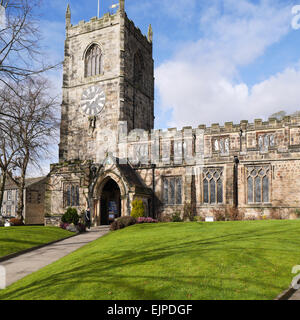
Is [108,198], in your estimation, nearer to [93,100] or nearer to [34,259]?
[93,100]

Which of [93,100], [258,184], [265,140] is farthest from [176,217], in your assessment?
[93,100]

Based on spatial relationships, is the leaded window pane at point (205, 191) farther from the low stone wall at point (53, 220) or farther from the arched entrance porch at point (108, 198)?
the low stone wall at point (53, 220)

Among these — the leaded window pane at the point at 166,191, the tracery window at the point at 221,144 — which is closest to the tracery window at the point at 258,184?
the tracery window at the point at 221,144

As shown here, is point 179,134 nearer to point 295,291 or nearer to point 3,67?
point 3,67

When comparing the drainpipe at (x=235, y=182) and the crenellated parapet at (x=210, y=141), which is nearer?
the drainpipe at (x=235, y=182)

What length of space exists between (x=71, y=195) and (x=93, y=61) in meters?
19.9

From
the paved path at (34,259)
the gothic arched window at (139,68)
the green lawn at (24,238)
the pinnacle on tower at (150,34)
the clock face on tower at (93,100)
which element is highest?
the pinnacle on tower at (150,34)

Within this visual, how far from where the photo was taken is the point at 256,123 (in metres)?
34.3

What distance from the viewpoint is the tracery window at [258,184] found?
2852 centimetres

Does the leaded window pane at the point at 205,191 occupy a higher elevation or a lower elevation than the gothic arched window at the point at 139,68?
lower

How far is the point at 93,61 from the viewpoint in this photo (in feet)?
147

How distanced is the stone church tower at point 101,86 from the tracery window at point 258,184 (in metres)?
17.5

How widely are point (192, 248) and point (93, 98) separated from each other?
111 feet

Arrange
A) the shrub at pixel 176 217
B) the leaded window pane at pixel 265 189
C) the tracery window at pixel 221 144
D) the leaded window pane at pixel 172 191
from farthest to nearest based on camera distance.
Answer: the tracery window at pixel 221 144, the leaded window pane at pixel 172 191, the shrub at pixel 176 217, the leaded window pane at pixel 265 189
